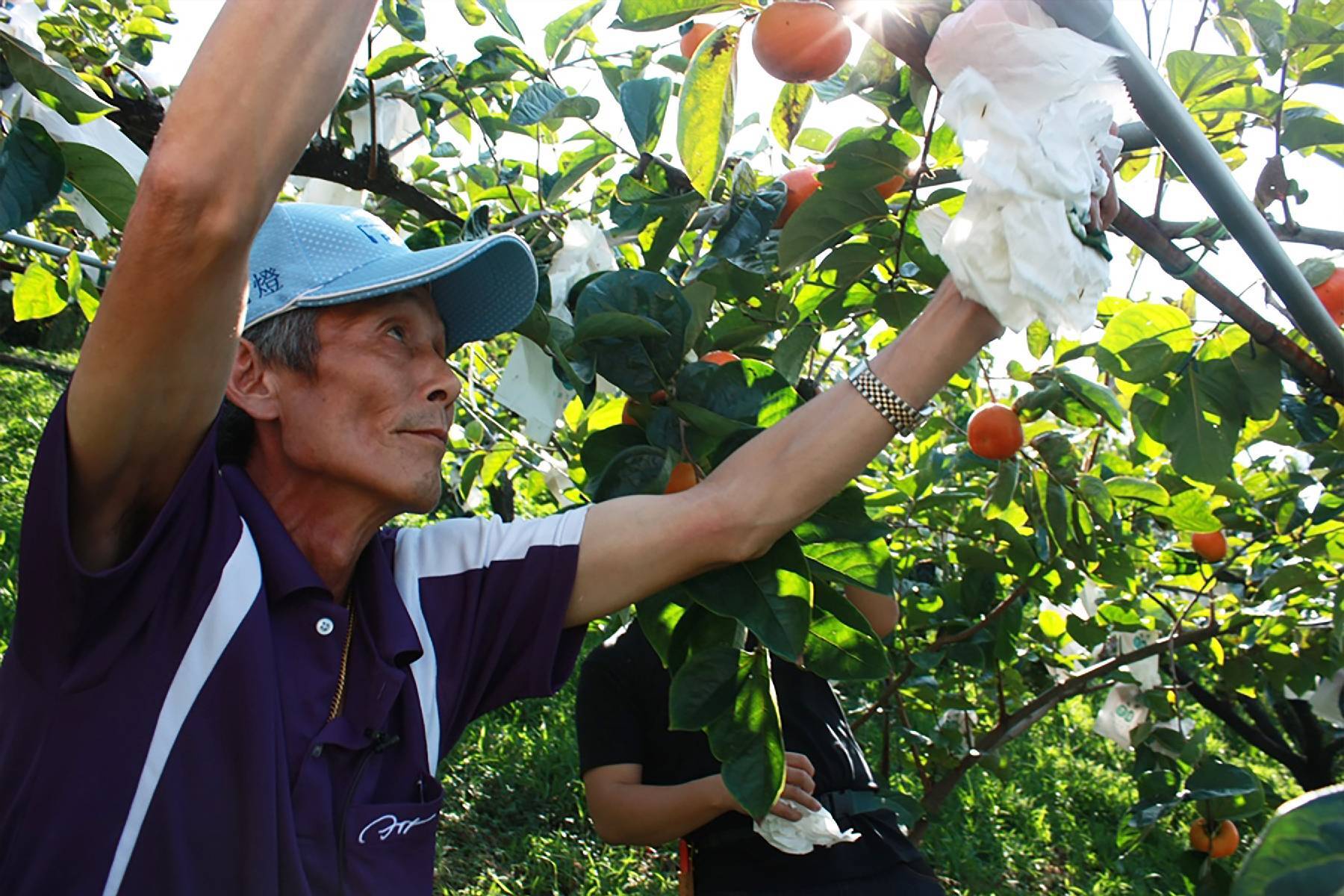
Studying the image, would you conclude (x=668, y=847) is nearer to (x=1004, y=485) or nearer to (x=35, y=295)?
(x=1004, y=485)

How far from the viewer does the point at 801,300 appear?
174 centimetres

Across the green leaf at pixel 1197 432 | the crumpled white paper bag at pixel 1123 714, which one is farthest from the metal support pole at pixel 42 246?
the crumpled white paper bag at pixel 1123 714

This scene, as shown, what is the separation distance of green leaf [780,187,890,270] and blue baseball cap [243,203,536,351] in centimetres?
31

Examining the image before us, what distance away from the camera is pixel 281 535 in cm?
121

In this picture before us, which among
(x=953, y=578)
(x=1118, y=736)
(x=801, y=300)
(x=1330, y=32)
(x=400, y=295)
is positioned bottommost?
(x=1118, y=736)

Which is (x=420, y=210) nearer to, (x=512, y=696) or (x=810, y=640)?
(x=512, y=696)

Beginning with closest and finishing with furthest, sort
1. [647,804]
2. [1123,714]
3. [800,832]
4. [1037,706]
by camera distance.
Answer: [800,832] < [647,804] < [1037,706] < [1123,714]

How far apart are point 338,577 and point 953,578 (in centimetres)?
201

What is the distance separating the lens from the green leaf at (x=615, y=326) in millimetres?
1241

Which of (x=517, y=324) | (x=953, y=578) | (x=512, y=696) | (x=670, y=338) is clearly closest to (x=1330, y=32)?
(x=670, y=338)

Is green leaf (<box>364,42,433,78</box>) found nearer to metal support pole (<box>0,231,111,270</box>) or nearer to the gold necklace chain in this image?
metal support pole (<box>0,231,111,270</box>)

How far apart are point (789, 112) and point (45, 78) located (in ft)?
2.95

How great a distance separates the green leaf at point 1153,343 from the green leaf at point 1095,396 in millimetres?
167

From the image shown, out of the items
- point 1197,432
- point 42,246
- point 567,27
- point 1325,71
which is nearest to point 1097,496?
point 1197,432
